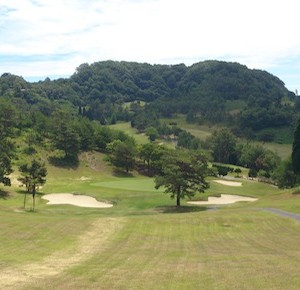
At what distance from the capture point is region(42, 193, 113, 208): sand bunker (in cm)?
6222

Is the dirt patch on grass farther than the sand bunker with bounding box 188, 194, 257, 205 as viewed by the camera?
No

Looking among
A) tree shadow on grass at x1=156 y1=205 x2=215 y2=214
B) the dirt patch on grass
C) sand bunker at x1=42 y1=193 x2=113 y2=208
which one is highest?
the dirt patch on grass

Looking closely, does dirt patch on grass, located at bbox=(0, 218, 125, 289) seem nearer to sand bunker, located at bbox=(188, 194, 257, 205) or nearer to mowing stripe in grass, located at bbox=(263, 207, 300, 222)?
mowing stripe in grass, located at bbox=(263, 207, 300, 222)

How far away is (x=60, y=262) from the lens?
21906 mm

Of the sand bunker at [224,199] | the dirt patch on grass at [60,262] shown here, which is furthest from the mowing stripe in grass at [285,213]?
the sand bunker at [224,199]

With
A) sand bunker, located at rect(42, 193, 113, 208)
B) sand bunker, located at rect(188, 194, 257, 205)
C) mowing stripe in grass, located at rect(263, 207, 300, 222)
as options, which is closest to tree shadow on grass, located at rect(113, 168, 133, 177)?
sand bunker, located at rect(42, 193, 113, 208)

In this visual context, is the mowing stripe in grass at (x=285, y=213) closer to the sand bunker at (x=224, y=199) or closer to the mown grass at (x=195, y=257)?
the mown grass at (x=195, y=257)

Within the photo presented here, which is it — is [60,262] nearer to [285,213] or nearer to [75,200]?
[285,213]

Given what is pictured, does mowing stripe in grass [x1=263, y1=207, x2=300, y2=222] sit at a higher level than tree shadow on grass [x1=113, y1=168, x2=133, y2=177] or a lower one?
higher

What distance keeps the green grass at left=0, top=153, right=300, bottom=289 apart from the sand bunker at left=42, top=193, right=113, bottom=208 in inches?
911

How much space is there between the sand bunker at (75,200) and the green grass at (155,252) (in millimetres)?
23139

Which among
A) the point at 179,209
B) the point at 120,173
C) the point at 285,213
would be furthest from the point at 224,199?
the point at 120,173

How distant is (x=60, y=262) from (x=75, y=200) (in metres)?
43.4

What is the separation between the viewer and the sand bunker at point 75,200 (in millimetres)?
62219
